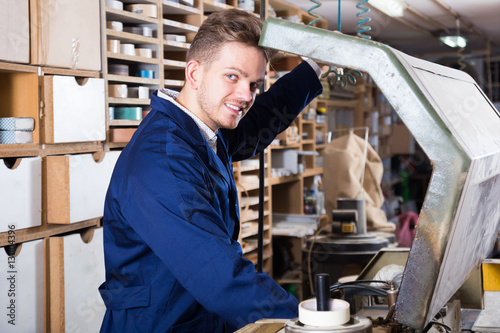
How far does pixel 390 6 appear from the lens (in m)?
5.40

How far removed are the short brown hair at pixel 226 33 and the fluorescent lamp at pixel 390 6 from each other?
3733 mm

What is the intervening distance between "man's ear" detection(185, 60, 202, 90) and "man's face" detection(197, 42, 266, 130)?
2 cm

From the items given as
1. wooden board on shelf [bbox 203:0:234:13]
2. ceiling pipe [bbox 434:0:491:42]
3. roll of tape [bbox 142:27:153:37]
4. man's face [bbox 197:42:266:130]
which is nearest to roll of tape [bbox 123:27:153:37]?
roll of tape [bbox 142:27:153:37]

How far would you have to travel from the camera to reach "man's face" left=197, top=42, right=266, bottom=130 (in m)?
1.37

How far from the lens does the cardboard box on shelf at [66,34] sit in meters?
2.38

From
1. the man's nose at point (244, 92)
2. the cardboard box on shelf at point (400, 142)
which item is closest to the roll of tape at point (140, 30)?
the man's nose at point (244, 92)

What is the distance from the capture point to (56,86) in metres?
2.46

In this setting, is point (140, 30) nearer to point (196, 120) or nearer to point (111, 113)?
point (111, 113)

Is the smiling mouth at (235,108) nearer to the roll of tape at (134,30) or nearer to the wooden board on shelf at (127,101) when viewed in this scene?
the wooden board on shelf at (127,101)

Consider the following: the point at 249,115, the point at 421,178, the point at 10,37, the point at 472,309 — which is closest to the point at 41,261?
the point at 10,37

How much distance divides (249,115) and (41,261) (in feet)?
3.73

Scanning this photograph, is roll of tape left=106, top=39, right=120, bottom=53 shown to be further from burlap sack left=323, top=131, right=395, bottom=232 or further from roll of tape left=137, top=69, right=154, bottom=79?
burlap sack left=323, top=131, right=395, bottom=232

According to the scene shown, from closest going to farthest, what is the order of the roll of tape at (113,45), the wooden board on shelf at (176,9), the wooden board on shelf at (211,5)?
the roll of tape at (113,45) → the wooden board on shelf at (176,9) → the wooden board on shelf at (211,5)

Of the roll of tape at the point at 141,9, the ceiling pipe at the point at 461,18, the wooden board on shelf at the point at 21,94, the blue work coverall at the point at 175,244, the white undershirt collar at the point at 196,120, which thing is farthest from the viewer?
the ceiling pipe at the point at 461,18
